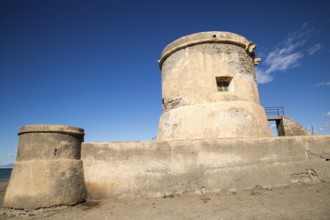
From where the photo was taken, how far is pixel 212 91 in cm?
820

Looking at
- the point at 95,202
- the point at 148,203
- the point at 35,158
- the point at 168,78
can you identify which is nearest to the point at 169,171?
the point at 148,203

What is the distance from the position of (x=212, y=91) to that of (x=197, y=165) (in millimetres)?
Result: 3603

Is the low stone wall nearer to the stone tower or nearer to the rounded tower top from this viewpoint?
the stone tower

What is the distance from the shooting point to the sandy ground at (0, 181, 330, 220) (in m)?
3.94

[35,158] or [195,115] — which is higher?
[195,115]

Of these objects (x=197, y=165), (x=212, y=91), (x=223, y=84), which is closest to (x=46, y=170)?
(x=197, y=165)

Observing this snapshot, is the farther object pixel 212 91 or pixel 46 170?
pixel 212 91

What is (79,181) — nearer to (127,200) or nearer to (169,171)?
(127,200)

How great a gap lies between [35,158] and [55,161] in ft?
1.45

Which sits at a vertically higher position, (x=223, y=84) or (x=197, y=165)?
(x=223, y=84)

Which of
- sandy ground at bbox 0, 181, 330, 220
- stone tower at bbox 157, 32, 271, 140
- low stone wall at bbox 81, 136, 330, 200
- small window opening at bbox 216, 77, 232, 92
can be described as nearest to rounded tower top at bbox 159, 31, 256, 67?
stone tower at bbox 157, 32, 271, 140

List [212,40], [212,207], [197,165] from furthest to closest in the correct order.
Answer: [212,40]
[197,165]
[212,207]

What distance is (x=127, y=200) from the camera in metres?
5.07

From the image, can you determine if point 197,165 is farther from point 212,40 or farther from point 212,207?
point 212,40
